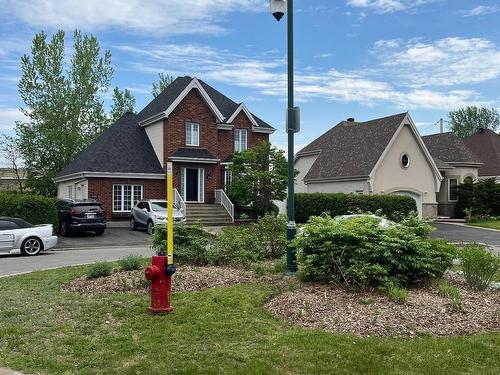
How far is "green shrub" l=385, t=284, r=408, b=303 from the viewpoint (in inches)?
275

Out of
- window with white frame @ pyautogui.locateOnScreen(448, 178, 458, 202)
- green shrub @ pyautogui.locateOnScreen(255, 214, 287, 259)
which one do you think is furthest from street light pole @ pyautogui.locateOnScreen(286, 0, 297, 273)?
window with white frame @ pyautogui.locateOnScreen(448, 178, 458, 202)

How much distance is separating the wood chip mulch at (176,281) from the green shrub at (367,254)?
1.56 meters

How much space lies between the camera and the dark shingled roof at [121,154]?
29703 millimetres

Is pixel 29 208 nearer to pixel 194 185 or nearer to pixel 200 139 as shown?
pixel 194 185

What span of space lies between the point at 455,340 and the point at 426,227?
3510 mm

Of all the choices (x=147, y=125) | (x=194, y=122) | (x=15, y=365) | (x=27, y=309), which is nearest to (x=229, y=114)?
(x=194, y=122)

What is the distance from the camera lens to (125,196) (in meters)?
30.0

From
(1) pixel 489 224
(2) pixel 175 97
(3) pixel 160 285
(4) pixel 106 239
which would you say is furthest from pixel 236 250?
(1) pixel 489 224

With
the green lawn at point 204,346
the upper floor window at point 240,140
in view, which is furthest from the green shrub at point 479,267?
the upper floor window at point 240,140

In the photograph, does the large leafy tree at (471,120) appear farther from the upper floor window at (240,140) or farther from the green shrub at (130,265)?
the green shrub at (130,265)

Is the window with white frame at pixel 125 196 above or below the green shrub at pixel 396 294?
above

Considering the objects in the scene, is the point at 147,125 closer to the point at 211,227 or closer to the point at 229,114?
the point at 229,114

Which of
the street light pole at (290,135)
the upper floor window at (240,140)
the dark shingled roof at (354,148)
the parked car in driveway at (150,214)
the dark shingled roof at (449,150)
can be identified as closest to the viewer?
the street light pole at (290,135)

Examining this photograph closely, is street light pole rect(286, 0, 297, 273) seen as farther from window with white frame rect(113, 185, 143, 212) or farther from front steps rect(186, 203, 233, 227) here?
window with white frame rect(113, 185, 143, 212)
